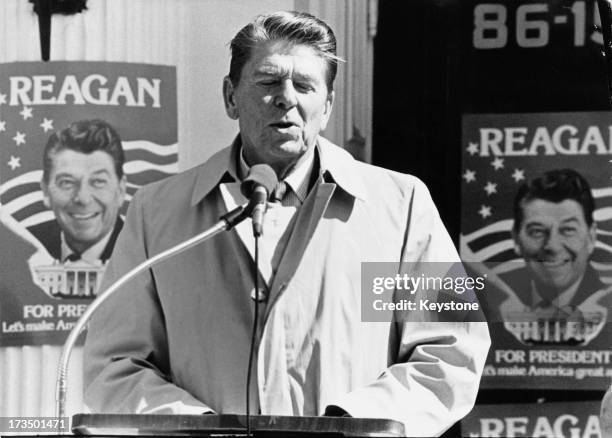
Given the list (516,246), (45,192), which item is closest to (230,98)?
(45,192)

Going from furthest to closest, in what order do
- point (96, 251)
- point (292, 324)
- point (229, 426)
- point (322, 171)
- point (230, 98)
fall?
1. point (96, 251)
2. point (230, 98)
3. point (322, 171)
4. point (292, 324)
5. point (229, 426)

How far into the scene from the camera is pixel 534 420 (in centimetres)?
393

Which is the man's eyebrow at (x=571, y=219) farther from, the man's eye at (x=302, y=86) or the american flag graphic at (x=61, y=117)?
the american flag graphic at (x=61, y=117)

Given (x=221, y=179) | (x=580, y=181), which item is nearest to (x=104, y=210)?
(x=221, y=179)

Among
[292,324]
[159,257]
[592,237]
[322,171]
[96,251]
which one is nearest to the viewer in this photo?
[159,257]

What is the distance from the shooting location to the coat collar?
337 centimetres

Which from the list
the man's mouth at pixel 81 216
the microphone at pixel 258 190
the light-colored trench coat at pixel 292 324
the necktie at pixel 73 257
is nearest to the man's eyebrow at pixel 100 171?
the man's mouth at pixel 81 216

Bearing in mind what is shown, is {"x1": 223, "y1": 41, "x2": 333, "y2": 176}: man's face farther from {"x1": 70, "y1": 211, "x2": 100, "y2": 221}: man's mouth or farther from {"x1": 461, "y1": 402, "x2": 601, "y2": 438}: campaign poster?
{"x1": 461, "y1": 402, "x2": 601, "y2": 438}: campaign poster

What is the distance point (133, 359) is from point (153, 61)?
4.13 ft

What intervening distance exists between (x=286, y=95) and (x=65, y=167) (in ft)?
3.64

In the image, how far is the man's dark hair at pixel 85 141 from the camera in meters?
4.12

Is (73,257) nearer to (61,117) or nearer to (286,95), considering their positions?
(61,117)

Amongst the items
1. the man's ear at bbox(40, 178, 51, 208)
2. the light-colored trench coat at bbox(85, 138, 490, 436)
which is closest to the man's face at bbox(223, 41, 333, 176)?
the light-colored trench coat at bbox(85, 138, 490, 436)

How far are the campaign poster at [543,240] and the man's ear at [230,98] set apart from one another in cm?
82
